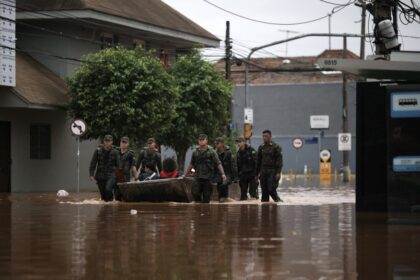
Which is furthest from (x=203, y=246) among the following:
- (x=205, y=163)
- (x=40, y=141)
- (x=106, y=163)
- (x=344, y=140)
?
(x=344, y=140)

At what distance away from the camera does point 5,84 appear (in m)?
29.2

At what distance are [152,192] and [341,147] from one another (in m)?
29.8

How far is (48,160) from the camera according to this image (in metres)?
33.6

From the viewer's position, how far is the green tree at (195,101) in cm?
3647

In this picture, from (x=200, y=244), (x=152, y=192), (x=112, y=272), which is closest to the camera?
(x=112, y=272)

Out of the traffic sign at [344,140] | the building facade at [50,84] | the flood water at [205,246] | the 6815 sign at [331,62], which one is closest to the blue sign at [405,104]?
the 6815 sign at [331,62]

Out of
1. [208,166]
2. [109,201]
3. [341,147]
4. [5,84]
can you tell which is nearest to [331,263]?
[208,166]

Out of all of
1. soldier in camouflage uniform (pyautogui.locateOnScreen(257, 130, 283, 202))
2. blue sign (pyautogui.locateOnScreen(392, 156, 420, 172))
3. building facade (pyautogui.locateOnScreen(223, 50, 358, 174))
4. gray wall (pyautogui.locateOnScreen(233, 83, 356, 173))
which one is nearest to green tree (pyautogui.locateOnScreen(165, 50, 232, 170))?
soldier in camouflage uniform (pyautogui.locateOnScreen(257, 130, 283, 202))

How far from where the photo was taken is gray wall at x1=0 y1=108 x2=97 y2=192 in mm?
32188

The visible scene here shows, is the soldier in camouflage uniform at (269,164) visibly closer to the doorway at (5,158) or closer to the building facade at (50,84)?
the building facade at (50,84)

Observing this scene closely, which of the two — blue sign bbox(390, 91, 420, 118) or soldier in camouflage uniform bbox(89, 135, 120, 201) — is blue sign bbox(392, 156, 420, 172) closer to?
blue sign bbox(390, 91, 420, 118)

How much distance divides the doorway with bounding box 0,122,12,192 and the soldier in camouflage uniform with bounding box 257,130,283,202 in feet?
45.5

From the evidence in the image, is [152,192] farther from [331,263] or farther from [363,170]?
[331,263]

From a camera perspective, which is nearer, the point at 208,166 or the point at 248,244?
the point at 248,244
